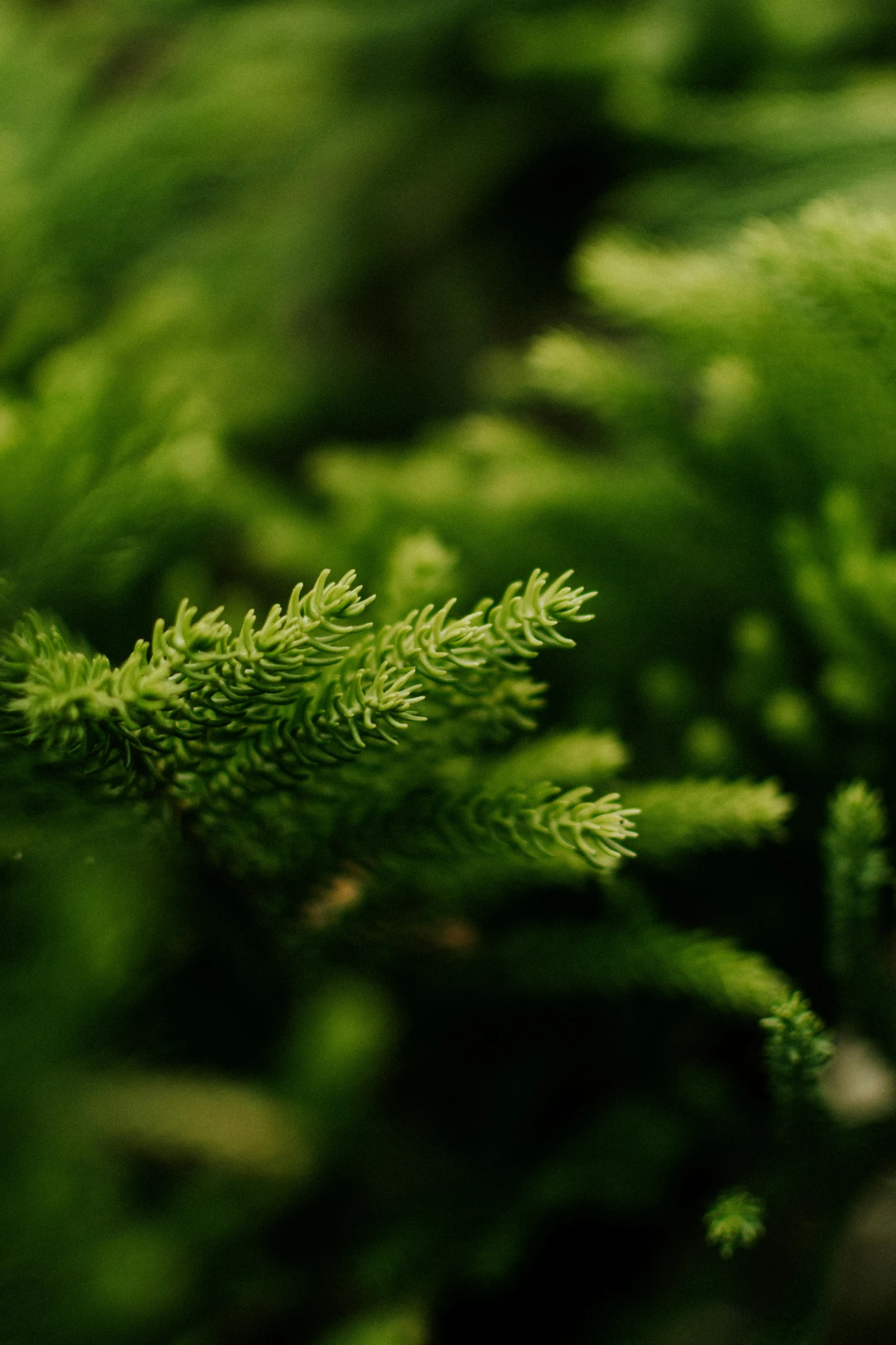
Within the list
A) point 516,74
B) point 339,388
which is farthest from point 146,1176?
point 516,74

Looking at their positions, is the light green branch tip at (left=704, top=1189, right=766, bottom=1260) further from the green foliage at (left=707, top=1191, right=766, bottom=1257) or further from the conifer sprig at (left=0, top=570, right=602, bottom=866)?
the conifer sprig at (left=0, top=570, right=602, bottom=866)

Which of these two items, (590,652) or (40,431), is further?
(590,652)

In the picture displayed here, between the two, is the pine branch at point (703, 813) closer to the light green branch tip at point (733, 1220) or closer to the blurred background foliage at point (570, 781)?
the blurred background foliage at point (570, 781)

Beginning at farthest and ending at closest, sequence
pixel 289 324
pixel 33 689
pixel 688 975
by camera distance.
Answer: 1. pixel 289 324
2. pixel 688 975
3. pixel 33 689

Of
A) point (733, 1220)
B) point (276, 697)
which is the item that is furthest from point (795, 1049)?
point (276, 697)

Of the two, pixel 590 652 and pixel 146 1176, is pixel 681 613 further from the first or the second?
pixel 146 1176

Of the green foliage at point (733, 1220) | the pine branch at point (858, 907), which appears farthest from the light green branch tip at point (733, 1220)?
the pine branch at point (858, 907)

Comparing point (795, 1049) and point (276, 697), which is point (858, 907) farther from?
point (276, 697)
